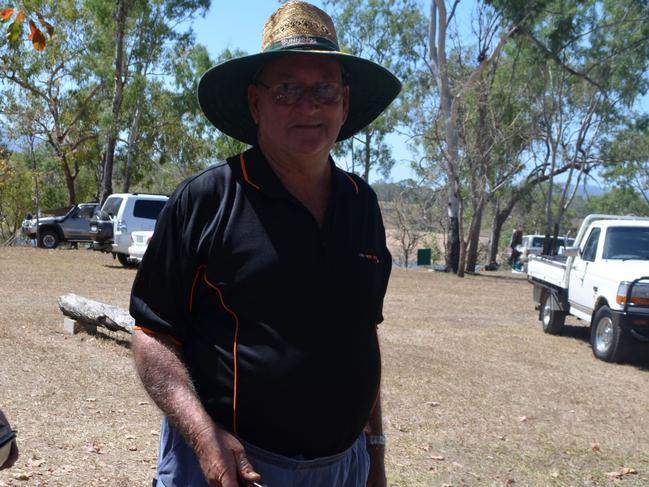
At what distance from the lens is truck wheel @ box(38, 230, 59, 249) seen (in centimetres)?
2947

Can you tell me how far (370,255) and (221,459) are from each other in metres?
0.71

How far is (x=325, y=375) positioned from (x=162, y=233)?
0.55 m

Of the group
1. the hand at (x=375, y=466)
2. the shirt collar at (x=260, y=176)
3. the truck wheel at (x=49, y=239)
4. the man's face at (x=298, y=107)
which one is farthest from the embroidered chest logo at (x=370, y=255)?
the truck wheel at (x=49, y=239)

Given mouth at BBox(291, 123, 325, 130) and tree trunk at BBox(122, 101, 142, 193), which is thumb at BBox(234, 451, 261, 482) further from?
tree trunk at BBox(122, 101, 142, 193)

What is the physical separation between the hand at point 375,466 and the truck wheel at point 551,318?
1063 centimetres

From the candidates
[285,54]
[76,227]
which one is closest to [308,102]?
[285,54]

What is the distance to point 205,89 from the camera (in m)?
2.55

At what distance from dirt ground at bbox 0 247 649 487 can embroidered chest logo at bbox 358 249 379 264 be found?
135 inches

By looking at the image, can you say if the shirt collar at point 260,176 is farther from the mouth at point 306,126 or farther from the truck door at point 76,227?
the truck door at point 76,227

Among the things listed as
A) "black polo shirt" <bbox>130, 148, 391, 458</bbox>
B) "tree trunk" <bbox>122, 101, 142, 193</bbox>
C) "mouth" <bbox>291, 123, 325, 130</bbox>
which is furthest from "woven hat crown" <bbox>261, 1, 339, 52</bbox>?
"tree trunk" <bbox>122, 101, 142, 193</bbox>

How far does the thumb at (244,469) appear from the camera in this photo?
6.84 feet

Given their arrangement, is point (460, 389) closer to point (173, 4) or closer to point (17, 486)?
point (17, 486)

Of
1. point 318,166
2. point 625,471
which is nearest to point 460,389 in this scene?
point 625,471

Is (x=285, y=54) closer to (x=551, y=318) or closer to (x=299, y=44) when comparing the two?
(x=299, y=44)
